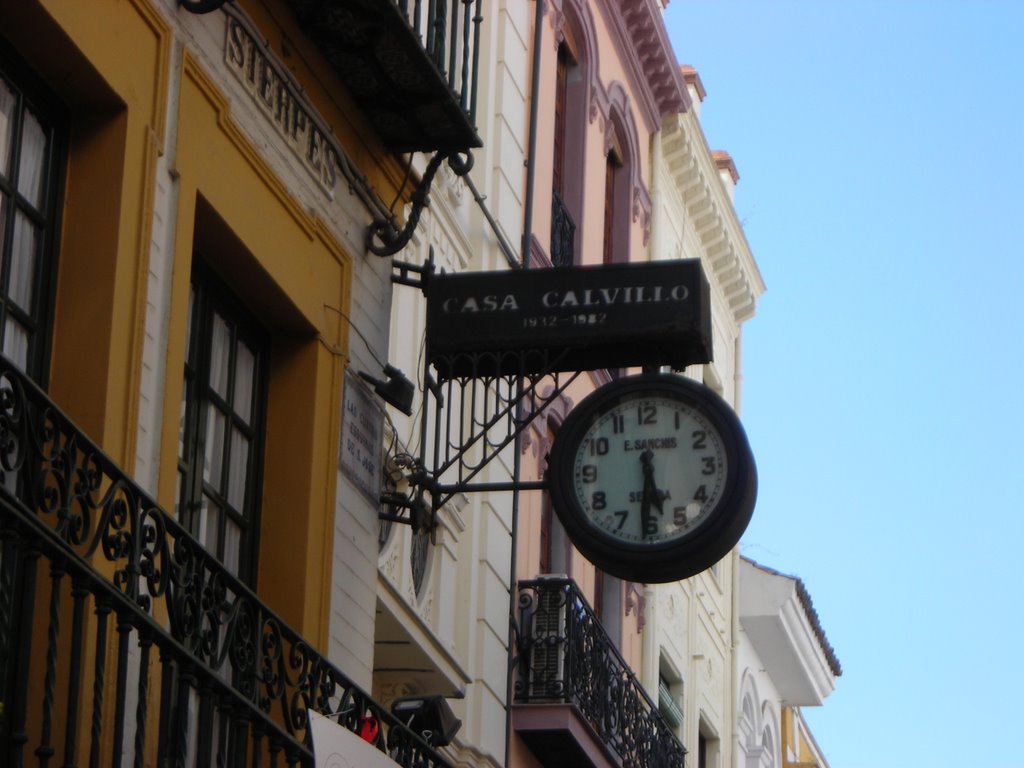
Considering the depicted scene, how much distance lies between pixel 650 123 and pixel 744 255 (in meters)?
4.29

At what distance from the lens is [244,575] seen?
1084cm

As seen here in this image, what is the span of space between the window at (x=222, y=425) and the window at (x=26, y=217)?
52.5 inches

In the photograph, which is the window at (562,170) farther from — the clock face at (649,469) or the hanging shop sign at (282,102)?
the hanging shop sign at (282,102)

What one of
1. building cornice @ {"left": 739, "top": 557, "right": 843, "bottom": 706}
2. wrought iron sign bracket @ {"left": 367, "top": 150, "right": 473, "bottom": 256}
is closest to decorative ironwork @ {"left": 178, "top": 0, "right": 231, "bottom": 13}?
wrought iron sign bracket @ {"left": 367, "top": 150, "right": 473, "bottom": 256}

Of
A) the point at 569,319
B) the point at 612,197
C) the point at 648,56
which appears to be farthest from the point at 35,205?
the point at 648,56

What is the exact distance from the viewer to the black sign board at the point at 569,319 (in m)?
12.1

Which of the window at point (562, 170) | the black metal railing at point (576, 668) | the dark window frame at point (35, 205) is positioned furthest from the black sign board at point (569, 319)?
the window at point (562, 170)

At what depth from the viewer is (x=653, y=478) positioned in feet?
40.0

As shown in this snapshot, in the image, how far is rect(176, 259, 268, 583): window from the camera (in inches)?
406

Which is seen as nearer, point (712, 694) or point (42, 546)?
point (42, 546)

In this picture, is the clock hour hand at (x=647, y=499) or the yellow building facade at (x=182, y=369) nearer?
the yellow building facade at (x=182, y=369)

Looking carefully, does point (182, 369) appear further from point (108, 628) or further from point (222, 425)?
point (108, 628)

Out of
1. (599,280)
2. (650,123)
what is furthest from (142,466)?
(650,123)

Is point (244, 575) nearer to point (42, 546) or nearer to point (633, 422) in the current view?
point (633, 422)
